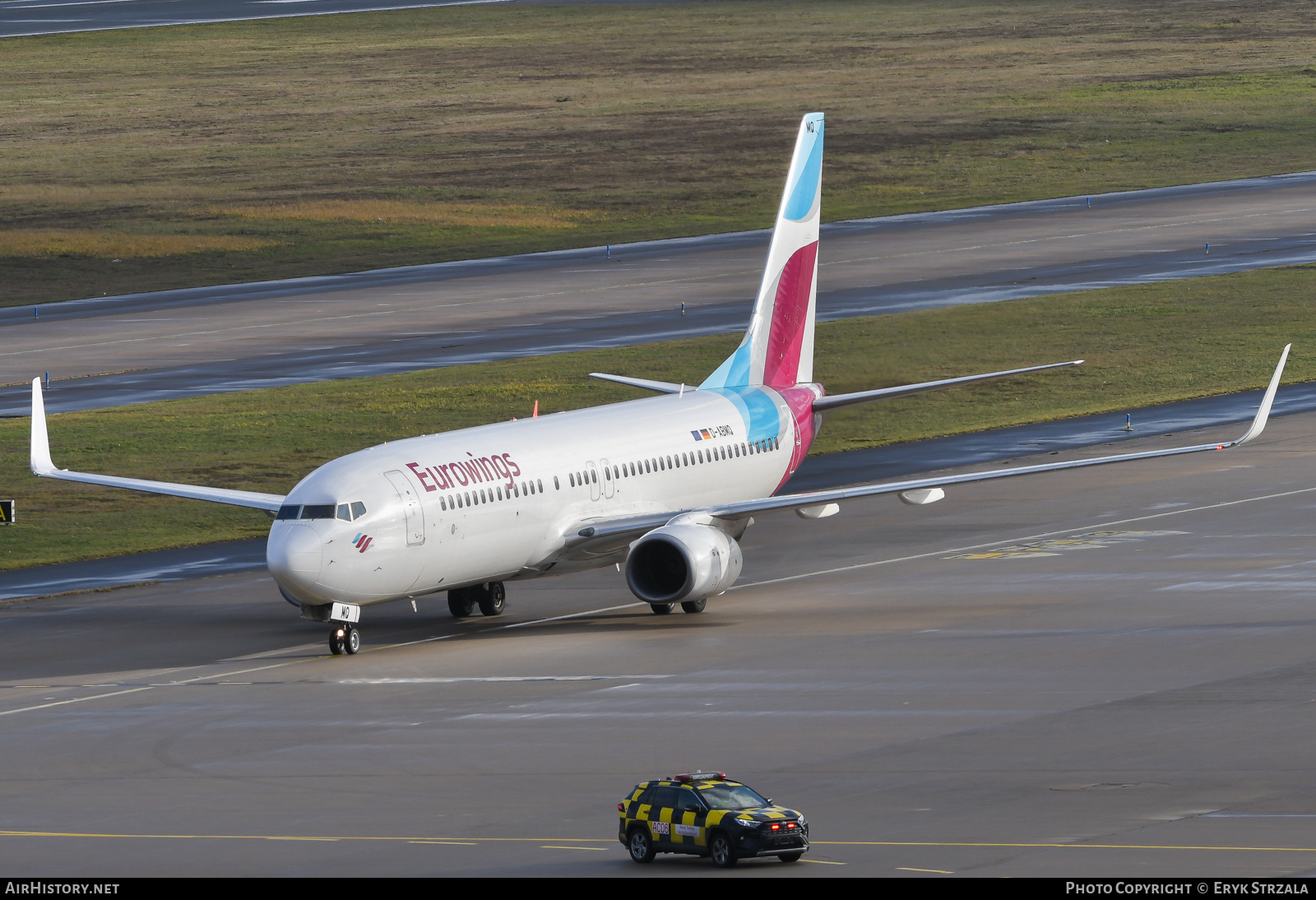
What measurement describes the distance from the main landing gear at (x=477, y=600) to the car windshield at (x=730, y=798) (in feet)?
72.1

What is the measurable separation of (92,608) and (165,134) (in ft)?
351

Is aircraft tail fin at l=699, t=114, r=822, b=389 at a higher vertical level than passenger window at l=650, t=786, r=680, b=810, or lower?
higher

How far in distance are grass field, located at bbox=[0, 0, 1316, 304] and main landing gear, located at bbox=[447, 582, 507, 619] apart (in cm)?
6601

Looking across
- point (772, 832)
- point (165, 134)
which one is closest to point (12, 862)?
point (772, 832)

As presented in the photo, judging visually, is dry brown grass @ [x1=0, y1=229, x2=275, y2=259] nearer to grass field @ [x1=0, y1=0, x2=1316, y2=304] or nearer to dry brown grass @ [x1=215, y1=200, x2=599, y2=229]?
grass field @ [x1=0, y1=0, x2=1316, y2=304]

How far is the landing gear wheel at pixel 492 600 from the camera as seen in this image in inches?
1997

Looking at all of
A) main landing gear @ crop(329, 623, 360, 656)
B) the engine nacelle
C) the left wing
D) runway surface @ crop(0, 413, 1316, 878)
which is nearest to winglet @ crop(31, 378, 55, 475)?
runway surface @ crop(0, 413, 1316, 878)

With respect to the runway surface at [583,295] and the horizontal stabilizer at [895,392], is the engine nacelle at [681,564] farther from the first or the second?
the runway surface at [583,295]

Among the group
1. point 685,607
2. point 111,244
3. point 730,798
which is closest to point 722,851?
point 730,798

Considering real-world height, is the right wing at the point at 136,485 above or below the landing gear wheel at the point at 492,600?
above

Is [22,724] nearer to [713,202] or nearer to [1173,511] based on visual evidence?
[1173,511]

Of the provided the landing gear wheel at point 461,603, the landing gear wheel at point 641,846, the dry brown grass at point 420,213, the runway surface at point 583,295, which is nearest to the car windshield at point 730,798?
the landing gear wheel at point 641,846

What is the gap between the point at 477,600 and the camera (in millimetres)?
50750

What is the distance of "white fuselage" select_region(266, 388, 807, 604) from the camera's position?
1747 inches
